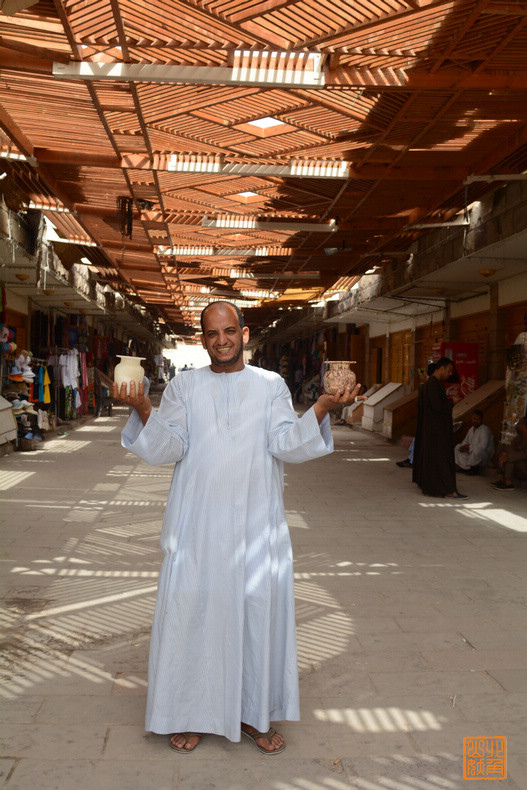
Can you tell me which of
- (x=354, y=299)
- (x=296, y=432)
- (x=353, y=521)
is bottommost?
(x=353, y=521)

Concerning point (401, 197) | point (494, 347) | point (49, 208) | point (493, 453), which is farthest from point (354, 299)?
point (49, 208)

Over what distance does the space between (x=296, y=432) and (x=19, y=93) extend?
4.17 meters

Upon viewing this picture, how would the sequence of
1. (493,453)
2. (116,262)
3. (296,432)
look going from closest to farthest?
(296,432)
(493,453)
(116,262)

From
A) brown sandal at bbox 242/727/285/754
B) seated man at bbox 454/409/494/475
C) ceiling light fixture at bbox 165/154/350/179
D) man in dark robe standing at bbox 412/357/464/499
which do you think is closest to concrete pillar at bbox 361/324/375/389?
seated man at bbox 454/409/494/475

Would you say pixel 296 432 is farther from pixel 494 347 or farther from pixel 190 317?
pixel 190 317

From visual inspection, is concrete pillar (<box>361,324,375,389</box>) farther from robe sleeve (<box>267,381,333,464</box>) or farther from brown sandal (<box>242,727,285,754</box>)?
brown sandal (<box>242,727,285,754</box>)

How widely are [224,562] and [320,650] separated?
1.27 meters

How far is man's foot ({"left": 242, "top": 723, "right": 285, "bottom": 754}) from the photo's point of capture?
104 inches

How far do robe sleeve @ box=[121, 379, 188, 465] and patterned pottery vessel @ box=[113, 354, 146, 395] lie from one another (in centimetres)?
14

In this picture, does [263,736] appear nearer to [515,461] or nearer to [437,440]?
[437,440]

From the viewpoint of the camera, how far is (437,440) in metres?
8.20

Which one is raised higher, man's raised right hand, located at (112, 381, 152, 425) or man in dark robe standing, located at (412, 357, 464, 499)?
man's raised right hand, located at (112, 381, 152, 425)

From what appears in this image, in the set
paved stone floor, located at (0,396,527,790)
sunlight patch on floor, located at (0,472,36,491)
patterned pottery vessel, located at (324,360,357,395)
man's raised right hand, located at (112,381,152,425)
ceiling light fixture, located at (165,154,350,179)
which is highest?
ceiling light fixture, located at (165,154,350,179)

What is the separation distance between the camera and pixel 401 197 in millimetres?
8336
